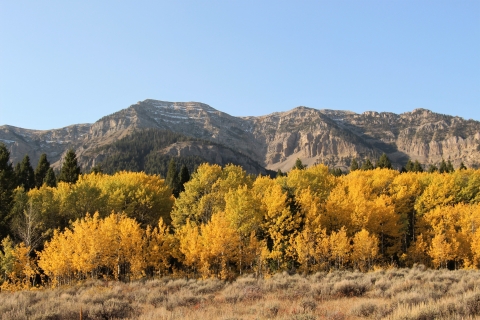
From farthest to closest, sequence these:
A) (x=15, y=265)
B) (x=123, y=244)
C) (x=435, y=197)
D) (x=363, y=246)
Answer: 1. (x=435, y=197)
2. (x=363, y=246)
3. (x=15, y=265)
4. (x=123, y=244)

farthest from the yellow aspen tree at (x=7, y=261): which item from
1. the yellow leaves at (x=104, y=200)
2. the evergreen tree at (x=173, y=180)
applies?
the evergreen tree at (x=173, y=180)

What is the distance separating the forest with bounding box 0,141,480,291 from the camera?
3434 centimetres

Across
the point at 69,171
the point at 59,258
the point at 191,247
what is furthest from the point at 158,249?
the point at 69,171

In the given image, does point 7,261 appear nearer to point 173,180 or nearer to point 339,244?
point 339,244

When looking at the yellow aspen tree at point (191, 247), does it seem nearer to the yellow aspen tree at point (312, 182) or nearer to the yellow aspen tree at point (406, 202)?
the yellow aspen tree at point (312, 182)

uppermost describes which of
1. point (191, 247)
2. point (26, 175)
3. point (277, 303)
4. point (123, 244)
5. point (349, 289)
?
point (26, 175)

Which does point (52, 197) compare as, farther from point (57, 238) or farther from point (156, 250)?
point (156, 250)

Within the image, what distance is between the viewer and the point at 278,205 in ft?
127

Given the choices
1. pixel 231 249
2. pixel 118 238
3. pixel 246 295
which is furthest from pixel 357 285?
pixel 118 238

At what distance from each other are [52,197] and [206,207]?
2017 centimetres

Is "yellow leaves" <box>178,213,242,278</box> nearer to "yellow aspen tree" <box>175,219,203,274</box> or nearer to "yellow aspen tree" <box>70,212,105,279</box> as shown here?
"yellow aspen tree" <box>175,219,203,274</box>

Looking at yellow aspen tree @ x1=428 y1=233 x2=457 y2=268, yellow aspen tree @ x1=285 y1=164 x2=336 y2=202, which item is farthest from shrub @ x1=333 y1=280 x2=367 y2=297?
yellow aspen tree @ x1=428 y1=233 x2=457 y2=268

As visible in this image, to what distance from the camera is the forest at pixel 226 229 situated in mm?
34344

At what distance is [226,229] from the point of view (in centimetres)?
3438
